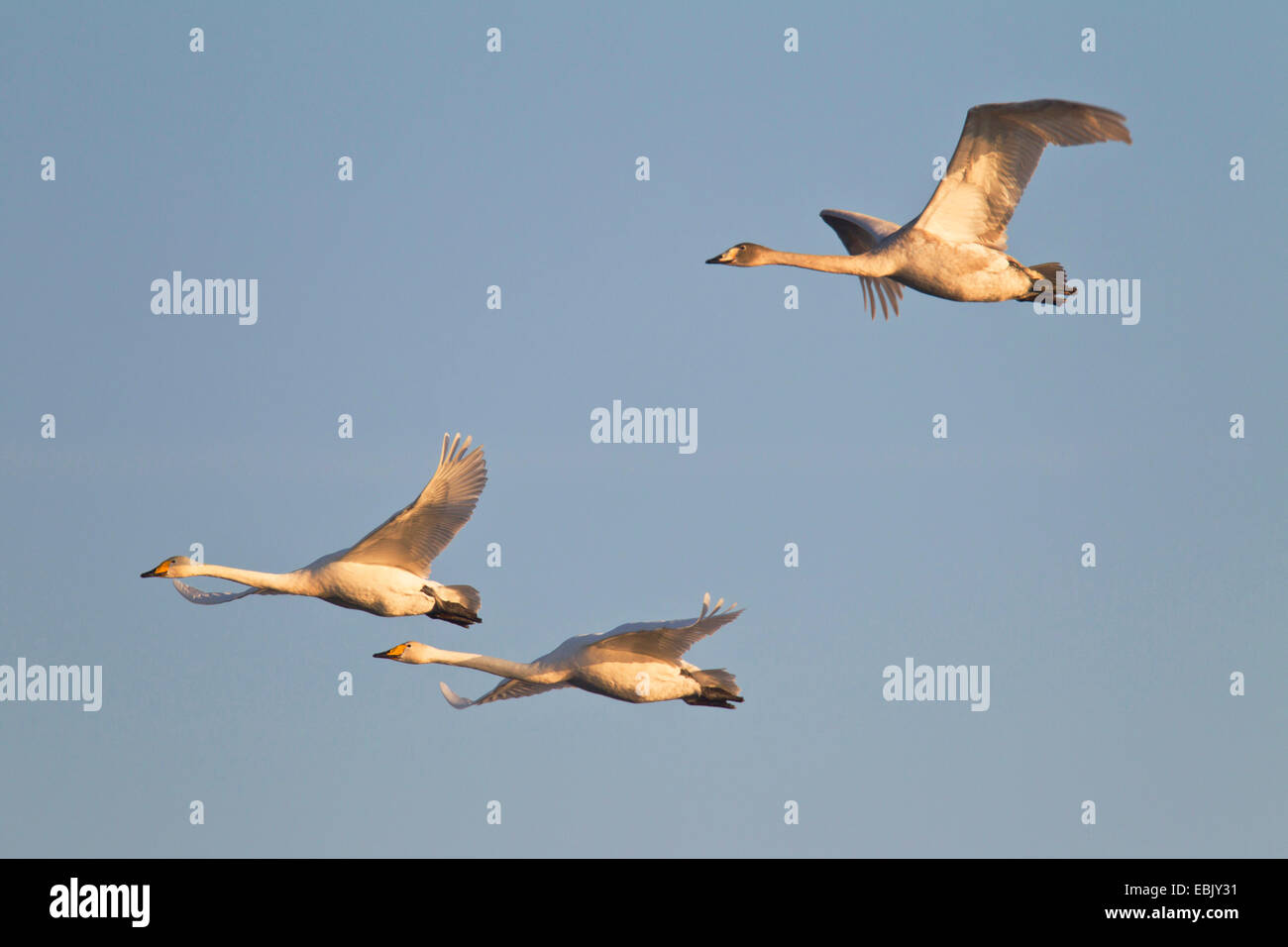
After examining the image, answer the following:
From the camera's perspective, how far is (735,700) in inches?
1505

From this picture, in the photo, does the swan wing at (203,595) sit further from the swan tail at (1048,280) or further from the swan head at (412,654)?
the swan tail at (1048,280)

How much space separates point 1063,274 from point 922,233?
2.69 m

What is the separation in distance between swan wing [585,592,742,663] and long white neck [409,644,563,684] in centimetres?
97

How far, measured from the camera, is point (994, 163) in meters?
39.1

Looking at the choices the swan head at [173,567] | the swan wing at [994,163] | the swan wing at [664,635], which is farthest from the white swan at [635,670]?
the swan wing at [994,163]

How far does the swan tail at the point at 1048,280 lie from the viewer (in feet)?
130

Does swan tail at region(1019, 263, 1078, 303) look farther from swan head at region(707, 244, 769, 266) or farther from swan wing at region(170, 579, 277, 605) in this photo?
swan wing at region(170, 579, 277, 605)

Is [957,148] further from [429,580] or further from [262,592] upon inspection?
[262,592]

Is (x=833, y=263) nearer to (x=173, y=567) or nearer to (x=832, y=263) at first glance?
(x=832, y=263)

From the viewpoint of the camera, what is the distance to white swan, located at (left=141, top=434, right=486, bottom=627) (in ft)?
125

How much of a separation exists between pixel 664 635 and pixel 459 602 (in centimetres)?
366

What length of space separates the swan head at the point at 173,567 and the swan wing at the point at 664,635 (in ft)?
25.1
